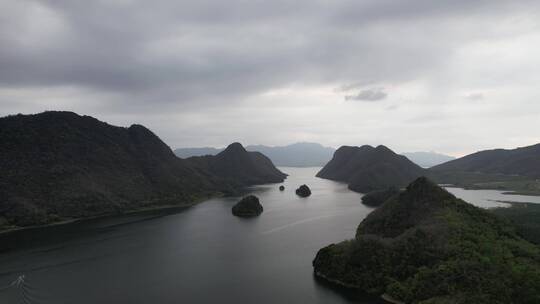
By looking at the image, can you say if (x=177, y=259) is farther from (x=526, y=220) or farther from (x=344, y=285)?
(x=526, y=220)

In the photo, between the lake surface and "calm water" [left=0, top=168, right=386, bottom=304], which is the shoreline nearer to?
the lake surface

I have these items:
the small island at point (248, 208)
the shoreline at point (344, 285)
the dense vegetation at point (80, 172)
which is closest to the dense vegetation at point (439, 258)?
the shoreline at point (344, 285)

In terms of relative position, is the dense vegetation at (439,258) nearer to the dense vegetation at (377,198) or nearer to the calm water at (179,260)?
the calm water at (179,260)

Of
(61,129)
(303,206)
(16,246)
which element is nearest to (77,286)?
(16,246)

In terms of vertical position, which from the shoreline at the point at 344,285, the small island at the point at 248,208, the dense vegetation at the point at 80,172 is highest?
the dense vegetation at the point at 80,172

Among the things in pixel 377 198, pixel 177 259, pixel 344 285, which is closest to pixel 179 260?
pixel 177 259

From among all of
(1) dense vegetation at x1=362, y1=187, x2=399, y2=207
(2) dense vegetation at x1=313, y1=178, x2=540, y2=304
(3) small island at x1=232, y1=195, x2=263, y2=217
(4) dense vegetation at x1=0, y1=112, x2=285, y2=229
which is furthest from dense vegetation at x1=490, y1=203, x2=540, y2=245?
(4) dense vegetation at x1=0, y1=112, x2=285, y2=229

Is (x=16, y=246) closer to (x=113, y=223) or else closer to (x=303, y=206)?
(x=113, y=223)
